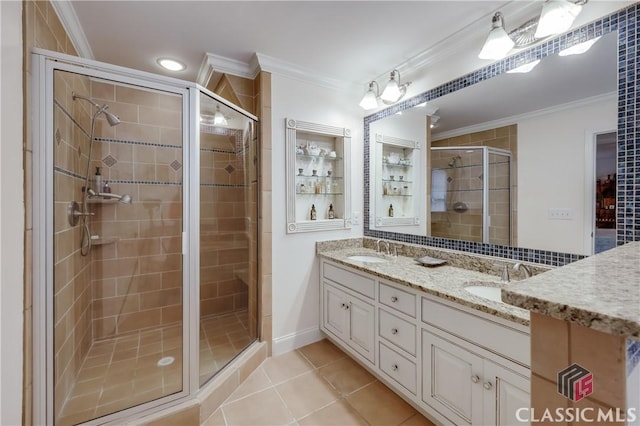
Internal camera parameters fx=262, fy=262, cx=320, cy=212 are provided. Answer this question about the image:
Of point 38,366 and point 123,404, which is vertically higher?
point 38,366

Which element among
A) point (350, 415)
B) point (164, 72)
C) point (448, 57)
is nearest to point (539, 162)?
point (448, 57)

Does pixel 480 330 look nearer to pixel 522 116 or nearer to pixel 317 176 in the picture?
pixel 522 116

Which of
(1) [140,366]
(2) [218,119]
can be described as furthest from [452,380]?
(2) [218,119]

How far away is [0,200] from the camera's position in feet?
3.30

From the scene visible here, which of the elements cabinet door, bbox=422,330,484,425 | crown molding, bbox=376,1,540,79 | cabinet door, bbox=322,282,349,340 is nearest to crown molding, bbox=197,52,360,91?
crown molding, bbox=376,1,540,79

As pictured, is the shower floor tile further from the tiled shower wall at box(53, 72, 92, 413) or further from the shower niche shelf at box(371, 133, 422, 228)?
the shower niche shelf at box(371, 133, 422, 228)

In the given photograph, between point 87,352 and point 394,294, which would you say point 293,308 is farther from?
point 87,352

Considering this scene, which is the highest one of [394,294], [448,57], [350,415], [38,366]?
[448,57]

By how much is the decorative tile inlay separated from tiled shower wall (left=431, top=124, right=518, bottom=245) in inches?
105

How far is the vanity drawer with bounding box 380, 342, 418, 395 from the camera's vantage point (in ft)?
Answer: 5.03

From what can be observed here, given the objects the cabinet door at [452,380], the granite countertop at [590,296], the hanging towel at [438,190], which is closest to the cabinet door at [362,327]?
the cabinet door at [452,380]

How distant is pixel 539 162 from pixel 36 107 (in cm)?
263

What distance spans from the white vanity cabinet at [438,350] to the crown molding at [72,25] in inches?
94.5

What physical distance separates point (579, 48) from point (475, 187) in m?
0.87
